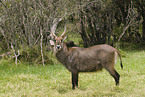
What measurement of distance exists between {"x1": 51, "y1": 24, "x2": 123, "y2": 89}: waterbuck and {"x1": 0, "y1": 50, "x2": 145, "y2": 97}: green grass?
328 millimetres

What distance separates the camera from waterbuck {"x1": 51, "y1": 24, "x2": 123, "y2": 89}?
14.6 feet

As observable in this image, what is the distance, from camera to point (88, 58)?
4.50 m

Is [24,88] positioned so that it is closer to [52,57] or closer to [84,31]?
[52,57]

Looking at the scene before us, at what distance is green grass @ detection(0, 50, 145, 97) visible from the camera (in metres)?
4.28

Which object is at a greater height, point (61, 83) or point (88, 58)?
point (88, 58)

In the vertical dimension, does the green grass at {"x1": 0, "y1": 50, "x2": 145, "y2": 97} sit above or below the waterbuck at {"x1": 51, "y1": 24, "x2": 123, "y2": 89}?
below

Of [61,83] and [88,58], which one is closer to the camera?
[88,58]

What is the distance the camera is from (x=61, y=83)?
5176mm

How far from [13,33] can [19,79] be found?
2.35 meters

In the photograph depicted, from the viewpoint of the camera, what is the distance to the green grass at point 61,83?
4277mm

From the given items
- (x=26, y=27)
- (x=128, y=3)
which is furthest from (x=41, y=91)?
(x=128, y=3)

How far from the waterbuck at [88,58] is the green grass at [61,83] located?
1.08ft

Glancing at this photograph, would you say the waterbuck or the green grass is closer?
the green grass

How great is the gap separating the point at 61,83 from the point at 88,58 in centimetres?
107
